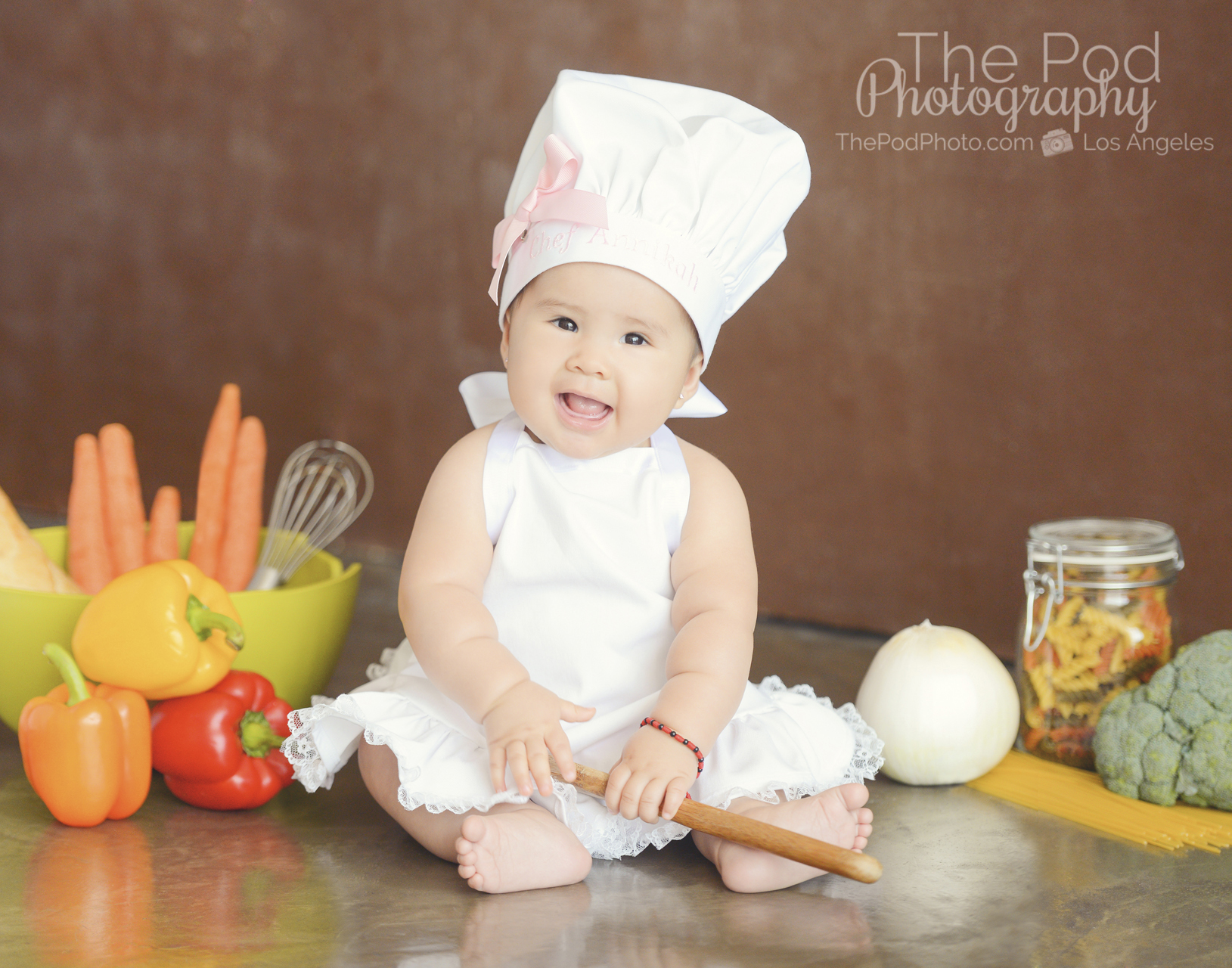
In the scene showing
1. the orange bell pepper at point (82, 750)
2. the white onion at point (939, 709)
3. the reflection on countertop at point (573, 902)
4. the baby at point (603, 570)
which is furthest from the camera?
the white onion at point (939, 709)

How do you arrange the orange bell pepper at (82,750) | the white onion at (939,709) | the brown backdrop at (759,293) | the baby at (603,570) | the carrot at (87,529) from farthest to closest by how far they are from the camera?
the brown backdrop at (759,293) → the carrot at (87,529) → the white onion at (939,709) → the orange bell pepper at (82,750) → the baby at (603,570)

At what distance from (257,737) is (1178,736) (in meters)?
0.94

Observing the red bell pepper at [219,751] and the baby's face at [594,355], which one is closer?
the baby's face at [594,355]

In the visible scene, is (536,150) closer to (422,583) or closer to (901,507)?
(422,583)

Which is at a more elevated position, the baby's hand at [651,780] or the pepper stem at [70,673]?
the pepper stem at [70,673]

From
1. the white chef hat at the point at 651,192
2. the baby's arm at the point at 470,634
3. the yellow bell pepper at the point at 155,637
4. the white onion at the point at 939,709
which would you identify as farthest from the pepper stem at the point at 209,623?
the white onion at the point at 939,709

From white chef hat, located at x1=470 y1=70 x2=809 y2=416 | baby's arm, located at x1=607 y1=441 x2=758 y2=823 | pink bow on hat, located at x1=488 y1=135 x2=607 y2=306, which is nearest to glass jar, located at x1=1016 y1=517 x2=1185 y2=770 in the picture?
baby's arm, located at x1=607 y1=441 x2=758 y2=823

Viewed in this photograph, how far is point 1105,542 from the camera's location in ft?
4.74

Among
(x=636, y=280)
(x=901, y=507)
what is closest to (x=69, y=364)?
(x=901, y=507)

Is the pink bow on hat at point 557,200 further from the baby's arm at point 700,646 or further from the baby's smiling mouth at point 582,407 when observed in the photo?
the baby's arm at point 700,646

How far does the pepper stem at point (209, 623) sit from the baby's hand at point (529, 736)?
1.16 ft

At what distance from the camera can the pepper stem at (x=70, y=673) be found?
4.09 ft

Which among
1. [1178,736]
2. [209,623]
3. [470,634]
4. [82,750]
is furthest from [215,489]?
[1178,736]

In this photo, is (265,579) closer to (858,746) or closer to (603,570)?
(603,570)
